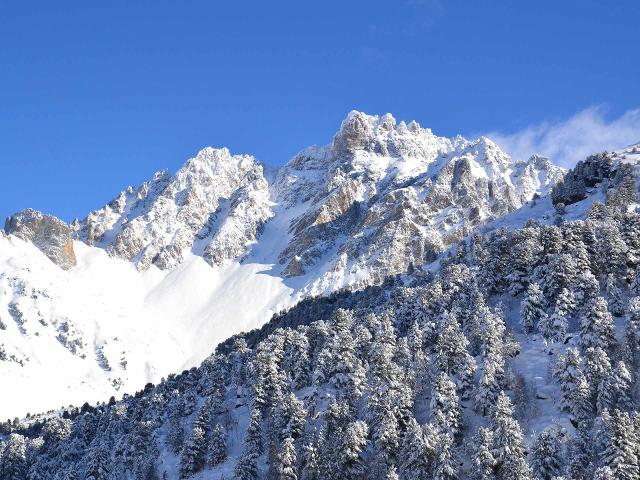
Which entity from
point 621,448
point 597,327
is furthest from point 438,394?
point 621,448

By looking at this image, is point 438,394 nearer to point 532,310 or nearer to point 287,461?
point 287,461

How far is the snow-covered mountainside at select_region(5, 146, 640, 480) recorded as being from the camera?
7744 centimetres

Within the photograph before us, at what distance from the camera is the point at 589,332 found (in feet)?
302

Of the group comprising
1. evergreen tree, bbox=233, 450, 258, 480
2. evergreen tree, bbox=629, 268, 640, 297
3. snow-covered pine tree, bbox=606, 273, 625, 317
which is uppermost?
evergreen tree, bbox=629, 268, 640, 297

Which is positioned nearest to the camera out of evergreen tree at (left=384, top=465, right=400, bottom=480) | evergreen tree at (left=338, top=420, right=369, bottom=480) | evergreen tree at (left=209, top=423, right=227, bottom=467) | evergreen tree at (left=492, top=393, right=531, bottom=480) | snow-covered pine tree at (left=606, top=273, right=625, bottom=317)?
evergreen tree at (left=492, top=393, right=531, bottom=480)

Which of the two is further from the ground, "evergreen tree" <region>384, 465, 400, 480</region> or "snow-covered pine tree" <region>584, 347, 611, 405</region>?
"snow-covered pine tree" <region>584, 347, 611, 405</region>

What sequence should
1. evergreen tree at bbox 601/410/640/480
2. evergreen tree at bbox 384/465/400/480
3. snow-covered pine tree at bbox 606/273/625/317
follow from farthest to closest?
snow-covered pine tree at bbox 606/273/625/317
evergreen tree at bbox 384/465/400/480
evergreen tree at bbox 601/410/640/480

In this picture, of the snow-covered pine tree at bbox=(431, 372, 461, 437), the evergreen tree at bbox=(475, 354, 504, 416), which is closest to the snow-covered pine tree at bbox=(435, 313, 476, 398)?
the evergreen tree at bbox=(475, 354, 504, 416)

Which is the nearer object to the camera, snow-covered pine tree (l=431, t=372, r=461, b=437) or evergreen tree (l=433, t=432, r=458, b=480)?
evergreen tree (l=433, t=432, r=458, b=480)

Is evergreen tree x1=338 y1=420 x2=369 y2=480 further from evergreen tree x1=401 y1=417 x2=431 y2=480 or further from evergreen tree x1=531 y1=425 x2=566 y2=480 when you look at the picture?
evergreen tree x1=531 y1=425 x2=566 y2=480

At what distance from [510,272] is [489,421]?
43863 mm

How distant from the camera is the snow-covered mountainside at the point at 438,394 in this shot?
7744 centimetres

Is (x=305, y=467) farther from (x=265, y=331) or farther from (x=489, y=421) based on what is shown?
(x=265, y=331)

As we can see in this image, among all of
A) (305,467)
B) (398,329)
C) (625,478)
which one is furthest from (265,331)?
(625,478)
